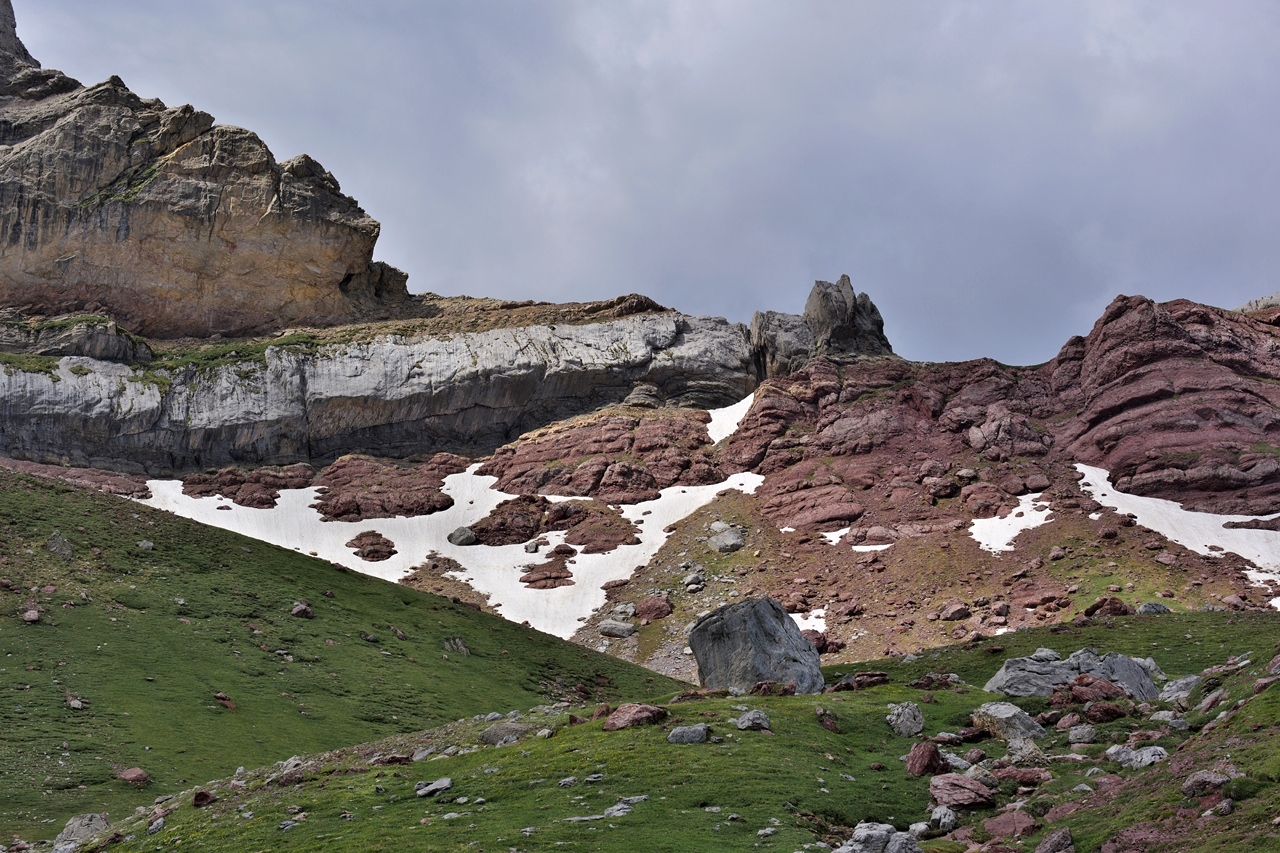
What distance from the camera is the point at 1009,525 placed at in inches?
3602

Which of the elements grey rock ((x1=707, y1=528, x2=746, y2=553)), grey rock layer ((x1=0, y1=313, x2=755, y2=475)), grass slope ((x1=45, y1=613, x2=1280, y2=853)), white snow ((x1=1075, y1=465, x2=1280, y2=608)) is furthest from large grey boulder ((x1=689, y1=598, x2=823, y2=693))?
grey rock layer ((x1=0, y1=313, x2=755, y2=475))

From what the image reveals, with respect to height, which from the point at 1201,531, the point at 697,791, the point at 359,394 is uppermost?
the point at 359,394

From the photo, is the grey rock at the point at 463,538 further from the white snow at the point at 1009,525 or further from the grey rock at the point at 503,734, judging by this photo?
the grey rock at the point at 503,734

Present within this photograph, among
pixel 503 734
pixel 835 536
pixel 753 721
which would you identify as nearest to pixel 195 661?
pixel 503 734

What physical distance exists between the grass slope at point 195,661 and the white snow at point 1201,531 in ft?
154

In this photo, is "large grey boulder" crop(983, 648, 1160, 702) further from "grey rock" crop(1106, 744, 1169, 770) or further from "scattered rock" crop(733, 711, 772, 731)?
"scattered rock" crop(733, 711, 772, 731)

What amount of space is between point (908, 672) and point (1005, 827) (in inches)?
1147

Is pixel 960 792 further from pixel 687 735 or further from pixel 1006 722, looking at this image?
pixel 687 735

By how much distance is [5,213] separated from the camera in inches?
6088

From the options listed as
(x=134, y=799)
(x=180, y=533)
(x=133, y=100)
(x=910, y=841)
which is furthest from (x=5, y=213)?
(x=910, y=841)

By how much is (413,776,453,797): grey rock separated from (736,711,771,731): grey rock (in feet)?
31.6

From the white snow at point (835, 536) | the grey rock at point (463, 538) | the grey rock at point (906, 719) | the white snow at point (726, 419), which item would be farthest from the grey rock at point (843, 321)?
the grey rock at point (906, 719)

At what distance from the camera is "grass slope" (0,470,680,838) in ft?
123

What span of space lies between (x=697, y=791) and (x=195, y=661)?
3342cm
